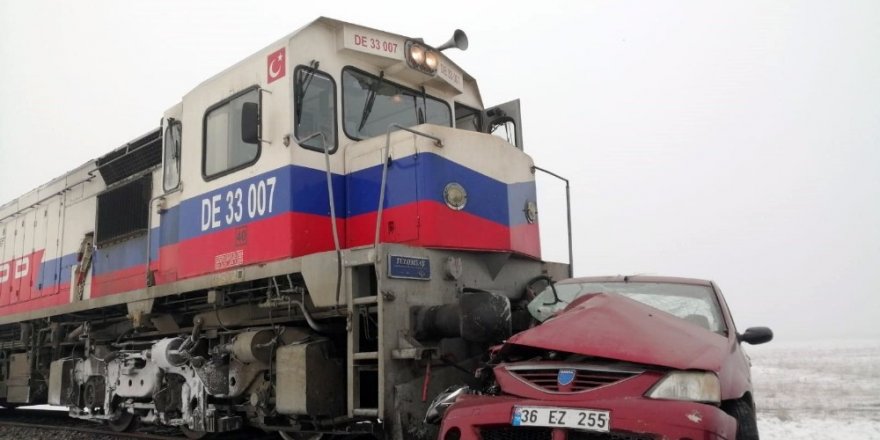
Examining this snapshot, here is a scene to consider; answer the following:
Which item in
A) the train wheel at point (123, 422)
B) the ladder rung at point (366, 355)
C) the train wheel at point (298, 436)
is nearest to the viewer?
the ladder rung at point (366, 355)

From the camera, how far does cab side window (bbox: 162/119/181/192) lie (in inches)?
252

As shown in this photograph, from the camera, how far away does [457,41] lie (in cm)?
603

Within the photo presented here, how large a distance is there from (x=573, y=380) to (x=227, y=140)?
152 inches

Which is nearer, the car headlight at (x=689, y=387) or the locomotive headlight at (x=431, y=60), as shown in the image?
the car headlight at (x=689, y=387)

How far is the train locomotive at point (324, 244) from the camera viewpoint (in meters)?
4.45

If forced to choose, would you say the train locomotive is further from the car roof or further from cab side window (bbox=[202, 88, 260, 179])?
the car roof

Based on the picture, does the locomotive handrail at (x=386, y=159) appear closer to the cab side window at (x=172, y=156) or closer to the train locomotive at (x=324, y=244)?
the train locomotive at (x=324, y=244)

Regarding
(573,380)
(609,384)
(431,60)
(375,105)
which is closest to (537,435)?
(573,380)

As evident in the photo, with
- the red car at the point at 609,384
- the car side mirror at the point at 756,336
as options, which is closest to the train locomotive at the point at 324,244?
the red car at the point at 609,384

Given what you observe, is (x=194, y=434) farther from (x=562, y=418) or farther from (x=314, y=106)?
(x=562, y=418)

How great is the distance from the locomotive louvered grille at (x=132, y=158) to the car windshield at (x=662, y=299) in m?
4.52

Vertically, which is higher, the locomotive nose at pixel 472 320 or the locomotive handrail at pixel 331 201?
the locomotive handrail at pixel 331 201

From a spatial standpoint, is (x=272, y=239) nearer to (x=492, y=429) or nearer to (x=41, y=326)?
(x=492, y=429)

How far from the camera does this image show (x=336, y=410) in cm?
475
